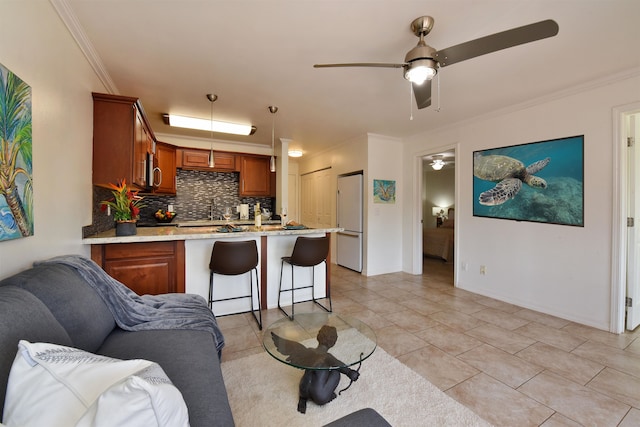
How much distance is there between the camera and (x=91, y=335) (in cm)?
137

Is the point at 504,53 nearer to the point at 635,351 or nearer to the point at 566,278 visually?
the point at 566,278

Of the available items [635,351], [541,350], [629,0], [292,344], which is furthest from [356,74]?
[635,351]

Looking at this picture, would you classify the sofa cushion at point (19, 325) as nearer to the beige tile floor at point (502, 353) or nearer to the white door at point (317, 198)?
the beige tile floor at point (502, 353)

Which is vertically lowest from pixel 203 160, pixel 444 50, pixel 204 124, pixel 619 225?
pixel 619 225

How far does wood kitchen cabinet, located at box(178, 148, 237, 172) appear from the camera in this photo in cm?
487

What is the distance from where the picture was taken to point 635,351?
7.66 feet

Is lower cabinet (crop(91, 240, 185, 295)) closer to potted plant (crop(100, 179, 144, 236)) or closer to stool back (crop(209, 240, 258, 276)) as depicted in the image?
potted plant (crop(100, 179, 144, 236))

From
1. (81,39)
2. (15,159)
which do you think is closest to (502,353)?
(15,159)

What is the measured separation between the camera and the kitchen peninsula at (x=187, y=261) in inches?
99.2

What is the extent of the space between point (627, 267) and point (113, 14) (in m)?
4.92

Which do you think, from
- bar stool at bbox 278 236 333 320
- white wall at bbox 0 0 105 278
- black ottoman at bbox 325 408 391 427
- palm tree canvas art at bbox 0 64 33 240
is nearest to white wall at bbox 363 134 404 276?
bar stool at bbox 278 236 333 320

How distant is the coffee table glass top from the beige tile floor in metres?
0.59

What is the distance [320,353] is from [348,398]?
423mm

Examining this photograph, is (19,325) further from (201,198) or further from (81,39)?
(201,198)
